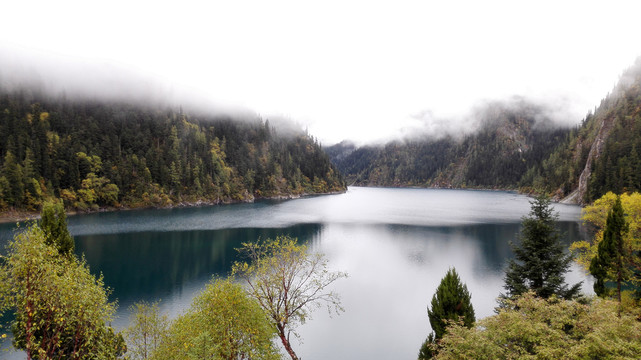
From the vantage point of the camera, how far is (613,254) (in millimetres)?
25484

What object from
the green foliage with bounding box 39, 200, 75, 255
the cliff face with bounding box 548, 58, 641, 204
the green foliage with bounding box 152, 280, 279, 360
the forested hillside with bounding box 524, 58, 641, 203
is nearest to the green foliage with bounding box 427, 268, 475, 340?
the green foliage with bounding box 152, 280, 279, 360

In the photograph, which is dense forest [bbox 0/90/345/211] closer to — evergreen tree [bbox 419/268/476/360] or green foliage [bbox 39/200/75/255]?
green foliage [bbox 39/200/75/255]

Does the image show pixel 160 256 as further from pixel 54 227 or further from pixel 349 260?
pixel 349 260

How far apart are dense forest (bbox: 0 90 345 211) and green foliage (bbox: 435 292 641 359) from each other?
10842cm

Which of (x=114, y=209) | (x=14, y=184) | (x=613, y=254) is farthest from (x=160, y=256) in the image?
(x=114, y=209)

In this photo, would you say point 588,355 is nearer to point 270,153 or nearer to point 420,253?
point 420,253

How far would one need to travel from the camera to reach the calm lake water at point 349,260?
2838cm

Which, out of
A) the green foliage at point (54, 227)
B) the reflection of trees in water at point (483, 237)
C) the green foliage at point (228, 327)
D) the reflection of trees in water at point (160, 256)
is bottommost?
the reflection of trees in water at point (160, 256)

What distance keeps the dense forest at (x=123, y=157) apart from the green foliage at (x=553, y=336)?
108 m

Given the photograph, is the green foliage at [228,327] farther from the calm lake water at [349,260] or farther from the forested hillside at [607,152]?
the forested hillside at [607,152]

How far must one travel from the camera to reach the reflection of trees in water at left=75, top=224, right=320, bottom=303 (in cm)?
3831

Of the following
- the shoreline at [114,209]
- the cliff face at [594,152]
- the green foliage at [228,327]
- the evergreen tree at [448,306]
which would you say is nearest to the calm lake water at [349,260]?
the evergreen tree at [448,306]

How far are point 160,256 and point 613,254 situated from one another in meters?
57.1

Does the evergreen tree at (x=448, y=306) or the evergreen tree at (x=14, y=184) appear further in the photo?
the evergreen tree at (x=14, y=184)
